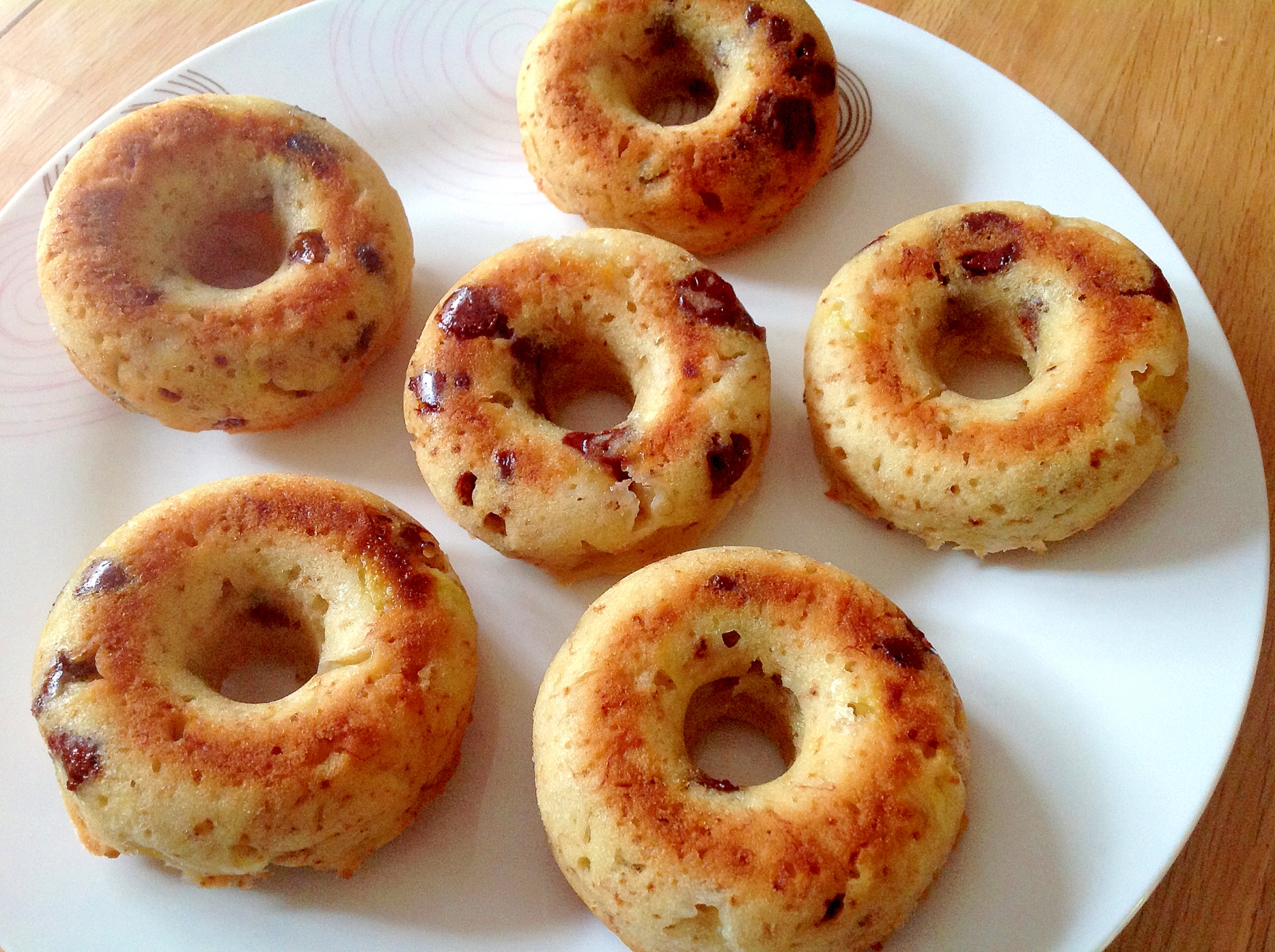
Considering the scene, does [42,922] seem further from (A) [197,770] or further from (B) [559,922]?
(B) [559,922]

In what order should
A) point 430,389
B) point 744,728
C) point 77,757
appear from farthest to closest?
point 430,389 → point 744,728 → point 77,757

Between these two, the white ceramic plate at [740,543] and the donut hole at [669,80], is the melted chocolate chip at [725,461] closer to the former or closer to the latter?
the white ceramic plate at [740,543]

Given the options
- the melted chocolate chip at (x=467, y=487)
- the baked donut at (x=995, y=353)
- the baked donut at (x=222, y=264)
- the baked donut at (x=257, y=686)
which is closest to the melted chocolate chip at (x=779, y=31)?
the baked donut at (x=995, y=353)

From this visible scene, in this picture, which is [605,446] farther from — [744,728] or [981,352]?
[981,352]

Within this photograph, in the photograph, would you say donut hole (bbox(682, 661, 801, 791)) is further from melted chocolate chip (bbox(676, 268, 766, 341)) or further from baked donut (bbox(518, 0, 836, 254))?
baked donut (bbox(518, 0, 836, 254))

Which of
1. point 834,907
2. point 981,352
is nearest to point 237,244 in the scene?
point 981,352
